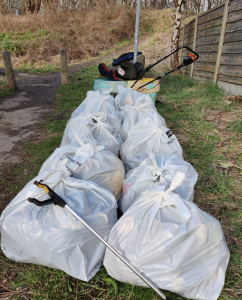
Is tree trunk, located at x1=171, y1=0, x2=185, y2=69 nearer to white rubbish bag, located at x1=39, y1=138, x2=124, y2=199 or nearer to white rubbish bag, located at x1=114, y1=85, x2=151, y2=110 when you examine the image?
white rubbish bag, located at x1=114, y1=85, x2=151, y2=110

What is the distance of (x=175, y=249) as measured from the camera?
115 cm

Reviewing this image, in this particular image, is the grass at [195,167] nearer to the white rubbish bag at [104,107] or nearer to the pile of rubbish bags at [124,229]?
the pile of rubbish bags at [124,229]

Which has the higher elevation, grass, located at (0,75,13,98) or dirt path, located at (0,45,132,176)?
grass, located at (0,75,13,98)

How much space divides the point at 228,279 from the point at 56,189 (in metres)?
1.12

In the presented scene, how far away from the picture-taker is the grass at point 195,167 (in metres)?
1.28

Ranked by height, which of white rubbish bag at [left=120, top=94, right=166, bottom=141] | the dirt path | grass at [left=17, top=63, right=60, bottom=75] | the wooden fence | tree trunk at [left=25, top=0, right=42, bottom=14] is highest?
tree trunk at [left=25, top=0, right=42, bottom=14]

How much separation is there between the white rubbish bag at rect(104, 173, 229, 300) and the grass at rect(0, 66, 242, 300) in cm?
12

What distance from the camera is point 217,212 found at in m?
1.81

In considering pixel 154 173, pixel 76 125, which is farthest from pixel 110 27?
pixel 154 173

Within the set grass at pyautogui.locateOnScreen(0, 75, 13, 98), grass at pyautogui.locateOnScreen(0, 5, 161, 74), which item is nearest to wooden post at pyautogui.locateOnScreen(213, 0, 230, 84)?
grass at pyautogui.locateOnScreen(0, 75, 13, 98)

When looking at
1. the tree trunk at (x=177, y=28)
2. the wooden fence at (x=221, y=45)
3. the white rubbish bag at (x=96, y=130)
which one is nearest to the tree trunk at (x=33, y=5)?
the tree trunk at (x=177, y=28)

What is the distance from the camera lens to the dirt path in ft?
10.2

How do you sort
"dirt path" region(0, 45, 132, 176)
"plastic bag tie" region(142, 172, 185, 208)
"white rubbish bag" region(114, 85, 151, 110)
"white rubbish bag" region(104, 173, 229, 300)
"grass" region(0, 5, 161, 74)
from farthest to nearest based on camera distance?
"grass" region(0, 5, 161, 74)
"white rubbish bag" region(114, 85, 151, 110)
"dirt path" region(0, 45, 132, 176)
"plastic bag tie" region(142, 172, 185, 208)
"white rubbish bag" region(104, 173, 229, 300)

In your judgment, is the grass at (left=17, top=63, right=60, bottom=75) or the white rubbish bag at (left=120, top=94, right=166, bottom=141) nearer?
the white rubbish bag at (left=120, top=94, right=166, bottom=141)
